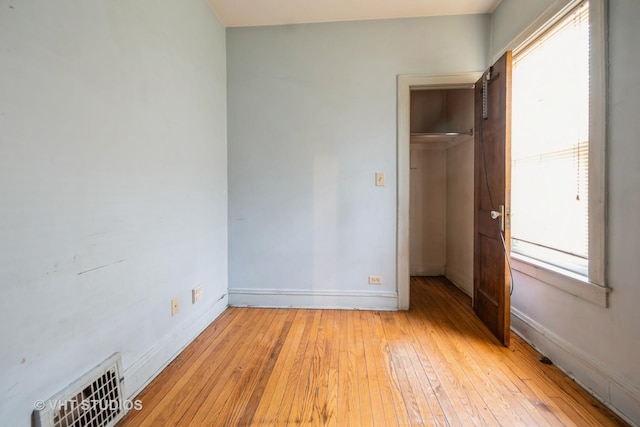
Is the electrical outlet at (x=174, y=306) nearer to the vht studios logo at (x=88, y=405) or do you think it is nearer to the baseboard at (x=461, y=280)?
the vht studios logo at (x=88, y=405)

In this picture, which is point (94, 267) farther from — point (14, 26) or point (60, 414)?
point (14, 26)

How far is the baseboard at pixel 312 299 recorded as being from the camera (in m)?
2.50

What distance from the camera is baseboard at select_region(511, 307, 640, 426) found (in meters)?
1.25

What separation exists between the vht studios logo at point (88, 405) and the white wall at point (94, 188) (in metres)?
0.04

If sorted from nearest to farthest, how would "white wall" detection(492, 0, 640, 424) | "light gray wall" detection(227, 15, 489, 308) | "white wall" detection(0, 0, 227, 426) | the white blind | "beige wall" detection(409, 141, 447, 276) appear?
"white wall" detection(0, 0, 227, 426)
"white wall" detection(492, 0, 640, 424)
the white blind
"light gray wall" detection(227, 15, 489, 308)
"beige wall" detection(409, 141, 447, 276)

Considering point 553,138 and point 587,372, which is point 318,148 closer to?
point 553,138

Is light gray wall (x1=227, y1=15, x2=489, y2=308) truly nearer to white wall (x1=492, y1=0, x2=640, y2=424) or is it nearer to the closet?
the closet

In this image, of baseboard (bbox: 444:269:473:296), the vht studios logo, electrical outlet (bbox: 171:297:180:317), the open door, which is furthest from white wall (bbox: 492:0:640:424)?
electrical outlet (bbox: 171:297:180:317)

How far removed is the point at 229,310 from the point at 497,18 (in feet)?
11.7

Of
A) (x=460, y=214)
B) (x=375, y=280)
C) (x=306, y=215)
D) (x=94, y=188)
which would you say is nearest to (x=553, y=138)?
(x=460, y=214)

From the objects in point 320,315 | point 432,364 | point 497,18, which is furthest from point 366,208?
point 497,18

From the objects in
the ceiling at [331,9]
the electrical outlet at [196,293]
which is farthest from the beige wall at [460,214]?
the electrical outlet at [196,293]

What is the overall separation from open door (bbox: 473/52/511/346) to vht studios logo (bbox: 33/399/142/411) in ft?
7.76

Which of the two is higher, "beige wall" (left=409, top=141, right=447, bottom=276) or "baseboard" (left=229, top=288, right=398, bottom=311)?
"beige wall" (left=409, top=141, right=447, bottom=276)
